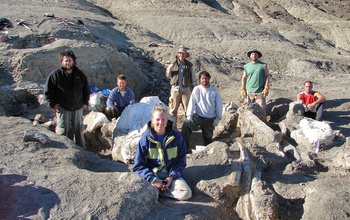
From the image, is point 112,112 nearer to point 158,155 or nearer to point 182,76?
point 182,76

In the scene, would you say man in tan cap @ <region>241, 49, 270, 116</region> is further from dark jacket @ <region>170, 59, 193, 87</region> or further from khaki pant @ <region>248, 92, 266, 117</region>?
dark jacket @ <region>170, 59, 193, 87</region>

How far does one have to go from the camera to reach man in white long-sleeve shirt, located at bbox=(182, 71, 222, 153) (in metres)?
5.70

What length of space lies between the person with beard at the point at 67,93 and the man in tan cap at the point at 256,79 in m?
3.43

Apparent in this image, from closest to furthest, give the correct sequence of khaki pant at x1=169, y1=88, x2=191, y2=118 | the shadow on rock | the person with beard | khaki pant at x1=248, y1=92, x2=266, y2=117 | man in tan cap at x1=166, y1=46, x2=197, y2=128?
the shadow on rock, the person with beard, man in tan cap at x1=166, y1=46, x2=197, y2=128, khaki pant at x1=169, y1=88, x2=191, y2=118, khaki pant at x1=248, y1=92, x2=266, y2=117

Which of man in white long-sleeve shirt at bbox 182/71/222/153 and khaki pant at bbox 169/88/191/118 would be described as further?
khaki pant at bbox 169/88/191/118

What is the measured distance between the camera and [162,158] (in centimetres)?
399

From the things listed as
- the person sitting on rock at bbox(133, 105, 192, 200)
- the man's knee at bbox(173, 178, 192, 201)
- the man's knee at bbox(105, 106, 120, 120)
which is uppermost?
the person sitting on rock at bbox(133, 105, 192, 200)

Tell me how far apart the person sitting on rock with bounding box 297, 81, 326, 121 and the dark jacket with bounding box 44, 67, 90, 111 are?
14.5 ft

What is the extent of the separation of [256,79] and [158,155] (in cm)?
381

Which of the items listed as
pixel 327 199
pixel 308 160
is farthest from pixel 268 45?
pixel 327 199

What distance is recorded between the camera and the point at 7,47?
8883 mm

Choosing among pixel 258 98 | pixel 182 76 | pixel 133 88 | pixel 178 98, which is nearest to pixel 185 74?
pixel 182 76

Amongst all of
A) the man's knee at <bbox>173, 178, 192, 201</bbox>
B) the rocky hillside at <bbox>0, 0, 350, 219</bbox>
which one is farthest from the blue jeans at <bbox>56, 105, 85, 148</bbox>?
the man's knee at <bbox>173, 178, 192, 201</bbox>

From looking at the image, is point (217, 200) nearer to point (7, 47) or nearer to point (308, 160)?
point (308, 160)
